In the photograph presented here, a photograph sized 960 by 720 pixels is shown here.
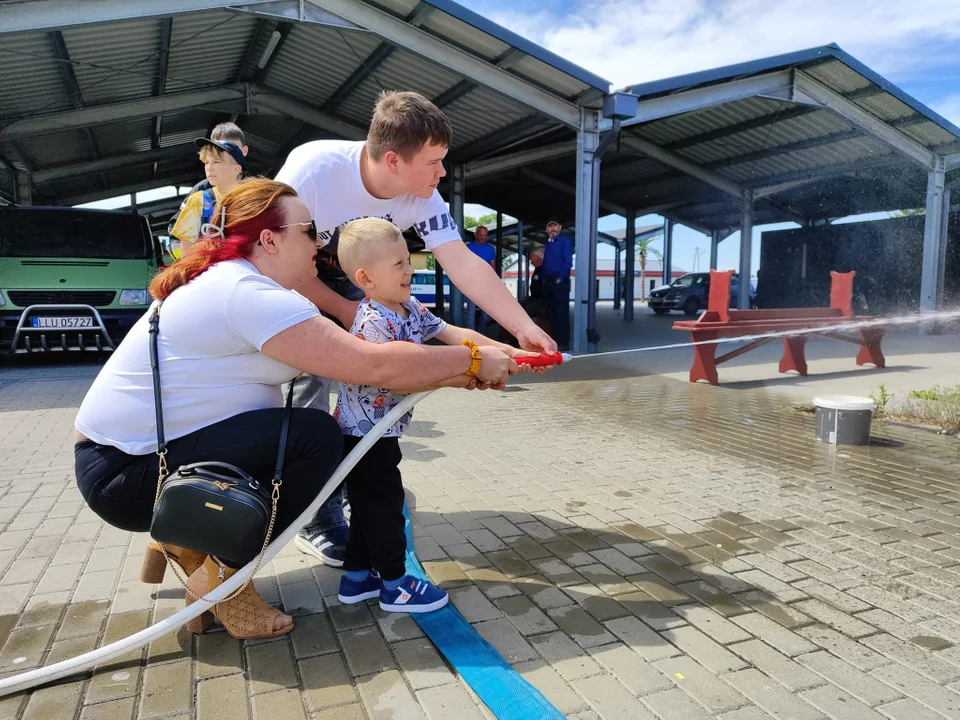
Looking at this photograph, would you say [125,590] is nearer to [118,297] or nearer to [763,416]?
[763,416]

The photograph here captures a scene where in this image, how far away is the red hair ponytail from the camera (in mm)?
2316

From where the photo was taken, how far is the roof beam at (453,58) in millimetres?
9391

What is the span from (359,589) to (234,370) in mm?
1083

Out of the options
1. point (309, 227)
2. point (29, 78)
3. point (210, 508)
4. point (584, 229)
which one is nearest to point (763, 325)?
point (584, 229)

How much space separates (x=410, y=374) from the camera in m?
2.30

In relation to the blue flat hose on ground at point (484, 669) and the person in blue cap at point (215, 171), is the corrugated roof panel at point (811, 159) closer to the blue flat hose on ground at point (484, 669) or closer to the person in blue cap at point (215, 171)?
the person in blue cap at point (215, 171)

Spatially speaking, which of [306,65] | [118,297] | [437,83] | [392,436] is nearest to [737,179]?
[437,83]

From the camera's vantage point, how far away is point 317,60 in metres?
12.5

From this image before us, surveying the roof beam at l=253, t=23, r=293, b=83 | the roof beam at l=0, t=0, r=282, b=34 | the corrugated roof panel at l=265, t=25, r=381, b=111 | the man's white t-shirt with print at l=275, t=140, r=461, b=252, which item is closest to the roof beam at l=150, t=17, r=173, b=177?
the roof beam at l=253, t=23, r=293, b=83

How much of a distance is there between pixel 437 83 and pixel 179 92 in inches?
223

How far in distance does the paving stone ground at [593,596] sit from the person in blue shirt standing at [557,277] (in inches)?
258

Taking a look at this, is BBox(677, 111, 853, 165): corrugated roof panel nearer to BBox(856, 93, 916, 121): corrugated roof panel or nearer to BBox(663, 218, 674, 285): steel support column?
BBox(856, 93, 916, 121): corrugated roof panel

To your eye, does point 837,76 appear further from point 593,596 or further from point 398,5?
point 593,596

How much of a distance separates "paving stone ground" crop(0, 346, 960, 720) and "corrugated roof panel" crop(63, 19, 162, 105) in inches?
311
